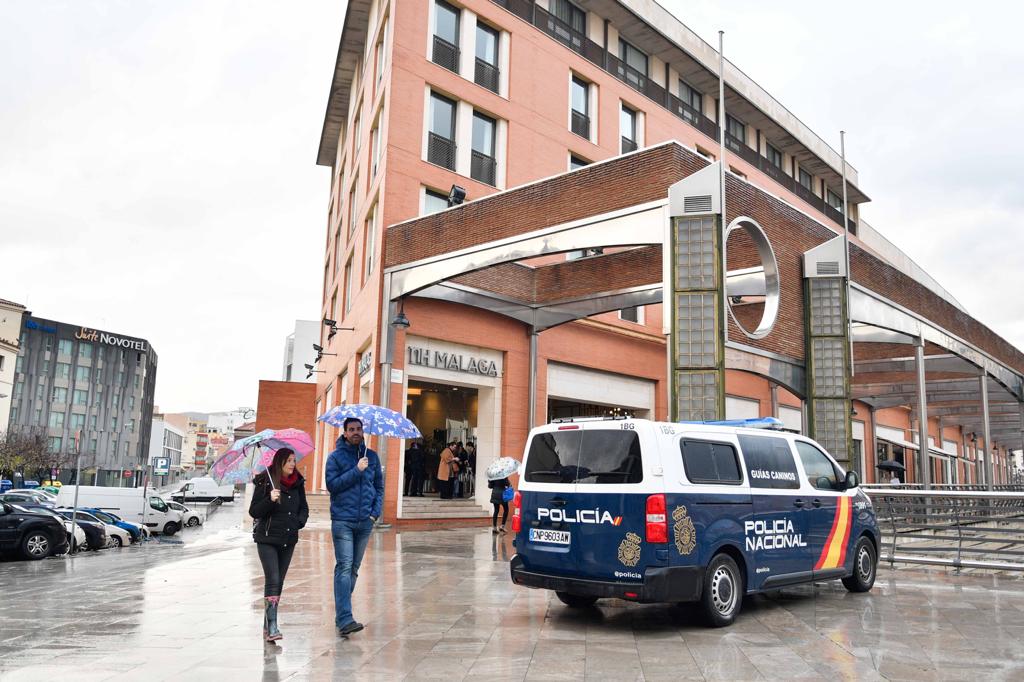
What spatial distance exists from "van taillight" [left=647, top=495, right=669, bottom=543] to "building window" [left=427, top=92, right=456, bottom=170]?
1694 cm

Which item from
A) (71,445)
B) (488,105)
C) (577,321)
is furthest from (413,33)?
(71,445)

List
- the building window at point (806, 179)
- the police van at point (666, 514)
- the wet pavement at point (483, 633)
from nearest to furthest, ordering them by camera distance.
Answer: the wet pavement at point (483, 633) → the police van at point (666, 514) → the building window at point (806, 179)

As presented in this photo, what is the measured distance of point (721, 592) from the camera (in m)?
7.71

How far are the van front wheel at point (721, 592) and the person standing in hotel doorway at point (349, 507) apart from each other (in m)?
3.06

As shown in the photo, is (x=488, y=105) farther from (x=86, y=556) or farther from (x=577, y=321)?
(x=86, y=556)

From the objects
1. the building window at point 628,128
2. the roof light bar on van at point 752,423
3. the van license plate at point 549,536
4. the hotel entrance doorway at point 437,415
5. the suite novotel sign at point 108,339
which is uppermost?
the suite novotel sign at point 108,339

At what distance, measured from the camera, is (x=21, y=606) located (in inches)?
369

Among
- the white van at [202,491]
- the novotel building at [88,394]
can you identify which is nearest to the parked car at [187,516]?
the white van at [202,491]

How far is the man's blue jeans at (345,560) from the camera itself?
721cm

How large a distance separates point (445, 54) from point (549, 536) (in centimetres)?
1848

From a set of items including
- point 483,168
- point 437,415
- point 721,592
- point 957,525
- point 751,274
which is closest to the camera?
point 721,592

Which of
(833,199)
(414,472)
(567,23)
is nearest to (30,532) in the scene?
(414,472)

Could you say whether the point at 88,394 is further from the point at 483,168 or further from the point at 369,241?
the point at 483,168

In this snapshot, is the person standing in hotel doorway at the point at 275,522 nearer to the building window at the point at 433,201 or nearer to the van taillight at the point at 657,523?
the van taillight at the point at 657,523
